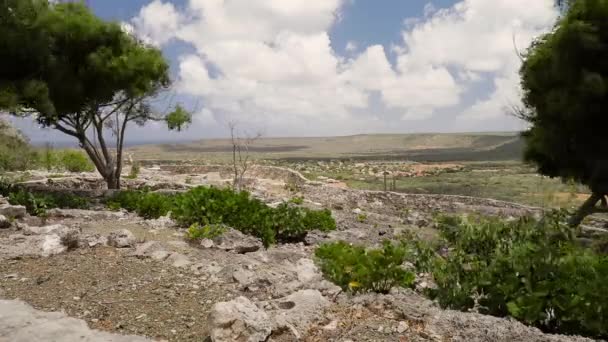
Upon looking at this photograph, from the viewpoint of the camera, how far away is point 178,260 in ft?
17.2

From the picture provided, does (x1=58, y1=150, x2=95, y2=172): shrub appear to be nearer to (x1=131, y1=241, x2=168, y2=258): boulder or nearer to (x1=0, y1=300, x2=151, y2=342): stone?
(x1=131, y1=241, x2=168, y2=258): boulder

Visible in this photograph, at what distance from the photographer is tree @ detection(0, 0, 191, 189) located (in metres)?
10.3

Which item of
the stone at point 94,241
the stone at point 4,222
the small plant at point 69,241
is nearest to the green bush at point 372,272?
the stone at point 94,241

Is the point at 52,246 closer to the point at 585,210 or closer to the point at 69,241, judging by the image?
the point at 69,241

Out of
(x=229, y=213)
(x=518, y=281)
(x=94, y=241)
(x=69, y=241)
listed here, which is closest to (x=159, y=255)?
(x=94, y=241)

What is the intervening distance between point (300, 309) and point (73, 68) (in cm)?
1018

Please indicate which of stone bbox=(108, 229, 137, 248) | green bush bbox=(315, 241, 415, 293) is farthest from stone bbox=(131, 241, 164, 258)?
green bush bbox=(315, 241, 415, 293)

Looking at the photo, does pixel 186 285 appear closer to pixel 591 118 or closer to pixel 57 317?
pixel 57 317

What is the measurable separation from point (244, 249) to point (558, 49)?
8768 mm

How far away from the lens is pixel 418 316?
3.51 m

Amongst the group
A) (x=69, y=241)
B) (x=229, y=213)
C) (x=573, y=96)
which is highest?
(x=573, y=96)

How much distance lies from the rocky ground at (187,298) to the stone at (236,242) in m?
0.02

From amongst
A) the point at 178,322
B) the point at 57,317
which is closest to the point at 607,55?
the point at 178,322

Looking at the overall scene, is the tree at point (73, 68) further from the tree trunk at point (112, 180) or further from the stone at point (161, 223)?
the stone at point (161, 223)
